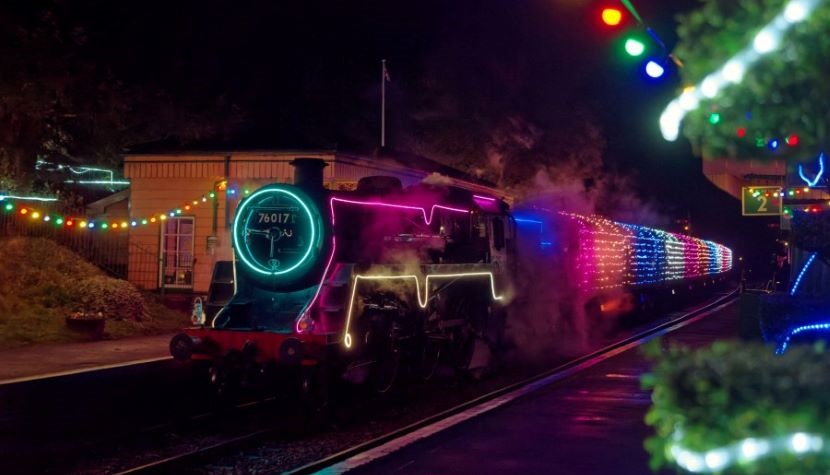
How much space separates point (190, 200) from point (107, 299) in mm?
5922

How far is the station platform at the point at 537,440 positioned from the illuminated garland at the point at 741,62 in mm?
5622

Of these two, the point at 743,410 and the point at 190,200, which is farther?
the point at 190,200

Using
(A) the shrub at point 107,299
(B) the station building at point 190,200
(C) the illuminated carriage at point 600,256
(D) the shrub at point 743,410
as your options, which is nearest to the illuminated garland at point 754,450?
(D) the shrub at point 743,410

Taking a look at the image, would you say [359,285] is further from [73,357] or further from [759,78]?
[759,78]

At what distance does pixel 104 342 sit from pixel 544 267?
884 cm

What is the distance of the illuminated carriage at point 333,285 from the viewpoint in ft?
36.3

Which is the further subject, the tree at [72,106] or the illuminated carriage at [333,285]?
the tree at [72,106]

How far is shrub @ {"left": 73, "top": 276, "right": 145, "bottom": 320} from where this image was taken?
1811cm

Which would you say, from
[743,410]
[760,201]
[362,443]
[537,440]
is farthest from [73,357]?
[760,201]

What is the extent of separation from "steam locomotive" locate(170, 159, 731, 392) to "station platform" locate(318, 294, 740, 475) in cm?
189

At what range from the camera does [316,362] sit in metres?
10.8

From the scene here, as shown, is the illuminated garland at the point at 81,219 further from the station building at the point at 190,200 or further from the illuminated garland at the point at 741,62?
the illuminated garland at the point at 741,62

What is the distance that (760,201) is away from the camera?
80.4ft

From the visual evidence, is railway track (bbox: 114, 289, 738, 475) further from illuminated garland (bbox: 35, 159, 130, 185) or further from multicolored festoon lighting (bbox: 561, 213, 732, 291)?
illuminated garland (bbox: 35, 159, 130, 185)
